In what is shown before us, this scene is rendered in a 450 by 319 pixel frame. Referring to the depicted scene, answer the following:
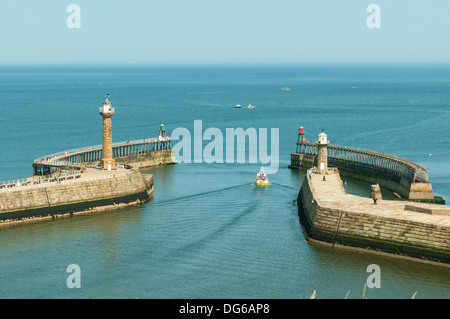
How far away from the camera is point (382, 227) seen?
62875mm

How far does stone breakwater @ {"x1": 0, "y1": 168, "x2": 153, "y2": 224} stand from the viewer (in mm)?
74312

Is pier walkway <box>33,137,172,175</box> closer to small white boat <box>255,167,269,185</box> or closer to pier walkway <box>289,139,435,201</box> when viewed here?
pier walkway <box>289,139,435,201</box>

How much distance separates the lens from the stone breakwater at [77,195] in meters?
74.3

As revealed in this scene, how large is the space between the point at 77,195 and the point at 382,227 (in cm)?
3322

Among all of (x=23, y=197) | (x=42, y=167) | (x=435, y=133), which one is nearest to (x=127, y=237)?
(x=23, y=197)

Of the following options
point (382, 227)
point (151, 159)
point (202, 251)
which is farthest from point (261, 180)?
point (382, 227)

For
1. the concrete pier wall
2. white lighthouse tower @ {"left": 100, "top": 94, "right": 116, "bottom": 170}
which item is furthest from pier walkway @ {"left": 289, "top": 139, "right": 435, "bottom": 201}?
white lighthouse tower @ {"left": 100, "top": 94, "right": 116, "bottom": 170}

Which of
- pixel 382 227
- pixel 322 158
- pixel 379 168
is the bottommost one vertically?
pixel 379 168

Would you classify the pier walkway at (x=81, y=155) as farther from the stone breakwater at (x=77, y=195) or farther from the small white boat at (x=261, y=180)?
the small white boat at (x=261, y=180)

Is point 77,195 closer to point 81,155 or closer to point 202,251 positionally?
point 202,251

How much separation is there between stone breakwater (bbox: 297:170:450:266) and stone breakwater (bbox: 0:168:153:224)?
22.2m

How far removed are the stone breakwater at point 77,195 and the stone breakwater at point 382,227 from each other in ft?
72.9
